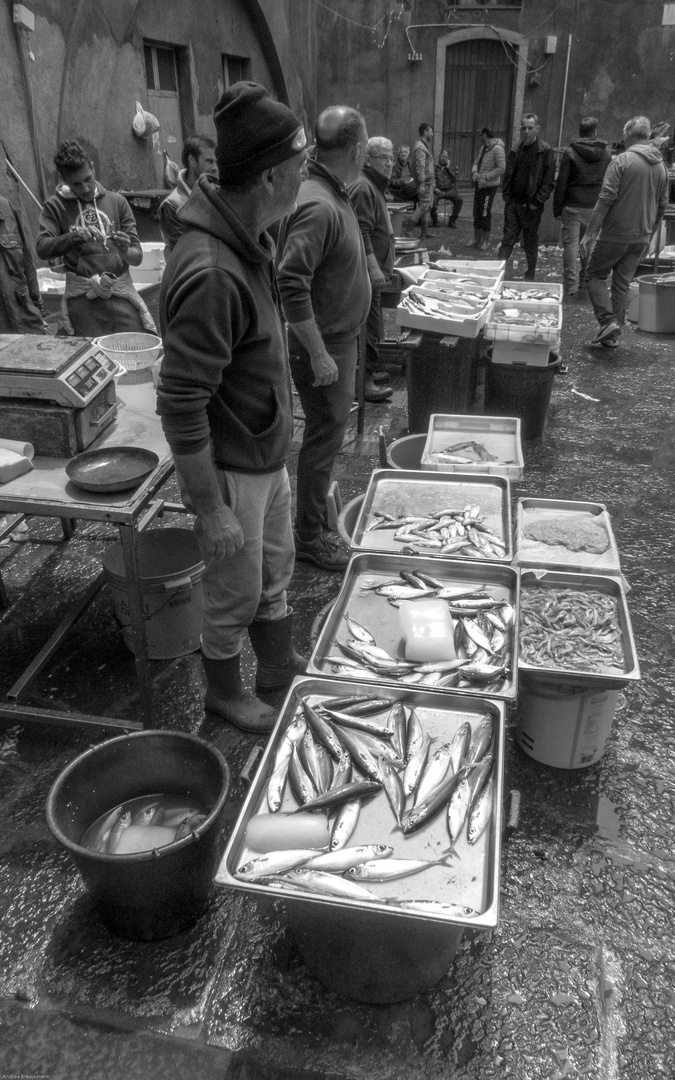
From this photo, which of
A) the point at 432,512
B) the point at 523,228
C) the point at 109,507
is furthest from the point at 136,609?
the point at 523,228

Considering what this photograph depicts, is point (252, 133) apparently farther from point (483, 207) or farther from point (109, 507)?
point (483, 207)

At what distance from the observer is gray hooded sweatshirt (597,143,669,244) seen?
807 centimetres

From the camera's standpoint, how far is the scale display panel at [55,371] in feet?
10.3

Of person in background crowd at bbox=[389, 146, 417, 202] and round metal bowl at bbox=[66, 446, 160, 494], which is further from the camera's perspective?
person in background crowd at bbox=[389, 146, 417, 202]

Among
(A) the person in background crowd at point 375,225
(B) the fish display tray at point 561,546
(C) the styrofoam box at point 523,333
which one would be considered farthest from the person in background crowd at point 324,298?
(A) the person in background crowd at point 375,225

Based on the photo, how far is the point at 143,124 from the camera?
518 inches

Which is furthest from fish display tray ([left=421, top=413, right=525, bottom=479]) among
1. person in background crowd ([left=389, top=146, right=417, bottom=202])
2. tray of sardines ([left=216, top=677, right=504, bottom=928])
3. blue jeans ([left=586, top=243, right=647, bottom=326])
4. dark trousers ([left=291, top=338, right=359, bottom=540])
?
person in background crowd ([left=389, top=146, right=417, bottom=202])

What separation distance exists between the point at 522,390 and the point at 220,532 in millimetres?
4443

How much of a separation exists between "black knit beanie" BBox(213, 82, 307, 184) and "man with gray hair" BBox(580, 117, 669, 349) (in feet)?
23.2

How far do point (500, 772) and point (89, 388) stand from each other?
233 cm

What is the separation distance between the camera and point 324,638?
275 cm

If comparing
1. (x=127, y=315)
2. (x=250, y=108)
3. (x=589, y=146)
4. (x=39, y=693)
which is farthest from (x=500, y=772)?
(x=589, y=146)

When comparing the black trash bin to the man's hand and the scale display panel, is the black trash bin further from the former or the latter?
the man's hand

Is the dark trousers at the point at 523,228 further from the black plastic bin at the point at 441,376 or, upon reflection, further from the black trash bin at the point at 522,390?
the black plastic bin at the point at 441,376
